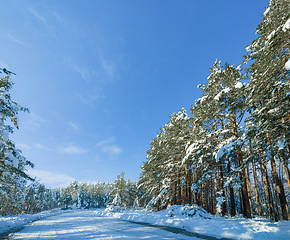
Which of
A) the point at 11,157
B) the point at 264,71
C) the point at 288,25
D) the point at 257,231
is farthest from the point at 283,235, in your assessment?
the point at 11,157

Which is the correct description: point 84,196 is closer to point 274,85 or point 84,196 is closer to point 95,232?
point 95,232

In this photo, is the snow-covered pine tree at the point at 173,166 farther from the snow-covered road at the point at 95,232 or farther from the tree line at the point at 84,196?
the tree line at the point at 84,196

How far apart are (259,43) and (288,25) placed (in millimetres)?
4304

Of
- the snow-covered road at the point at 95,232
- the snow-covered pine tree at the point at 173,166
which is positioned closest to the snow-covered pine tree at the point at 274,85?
the snow-covered road at the point at 95,232

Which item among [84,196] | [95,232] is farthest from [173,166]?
[84,196]

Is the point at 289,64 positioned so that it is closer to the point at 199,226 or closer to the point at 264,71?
the point at 264,71

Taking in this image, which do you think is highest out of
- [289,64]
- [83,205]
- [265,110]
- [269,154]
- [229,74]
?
[229,74]

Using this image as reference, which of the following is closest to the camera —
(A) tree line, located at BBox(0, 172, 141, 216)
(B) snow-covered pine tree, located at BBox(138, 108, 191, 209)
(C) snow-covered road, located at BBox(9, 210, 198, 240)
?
(C) snow-covered road, located at BBox(9, 210, 198, 240)

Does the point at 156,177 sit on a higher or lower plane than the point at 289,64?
lower

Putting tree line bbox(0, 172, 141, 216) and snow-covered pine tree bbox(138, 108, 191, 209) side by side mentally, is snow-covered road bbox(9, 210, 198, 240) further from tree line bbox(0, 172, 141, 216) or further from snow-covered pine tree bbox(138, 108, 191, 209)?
tree line bbox(0, 172, 141, 216)

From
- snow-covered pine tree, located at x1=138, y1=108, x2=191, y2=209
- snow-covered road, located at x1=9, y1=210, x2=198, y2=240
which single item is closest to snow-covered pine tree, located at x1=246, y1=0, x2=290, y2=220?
snow-covered road, located at x1=9, y1=210, x2=198, y2=240

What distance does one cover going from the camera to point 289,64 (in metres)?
5.30

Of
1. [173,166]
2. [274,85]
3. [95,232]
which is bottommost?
[95,232]

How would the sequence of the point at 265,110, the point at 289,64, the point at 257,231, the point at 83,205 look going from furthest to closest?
the point at 83,205, the point at 265,110, the point at 257,231, the point at 289,64
